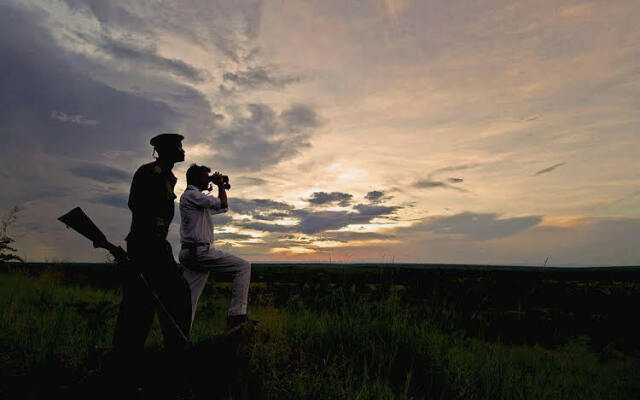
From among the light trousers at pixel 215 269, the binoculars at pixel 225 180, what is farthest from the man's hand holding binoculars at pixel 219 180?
the light trousers at pixel 215 269

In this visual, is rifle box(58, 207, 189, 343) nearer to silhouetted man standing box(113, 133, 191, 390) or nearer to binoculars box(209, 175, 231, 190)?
silhouetted man standing box(113, 133, 191, 390)

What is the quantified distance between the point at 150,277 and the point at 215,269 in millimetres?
1066

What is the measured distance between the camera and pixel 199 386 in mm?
3678

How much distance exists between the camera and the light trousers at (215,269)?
473 centimetres

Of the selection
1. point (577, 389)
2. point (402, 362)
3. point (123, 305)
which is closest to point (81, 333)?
point (123, 305)

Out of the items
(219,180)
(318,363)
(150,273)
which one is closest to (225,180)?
(219,180)

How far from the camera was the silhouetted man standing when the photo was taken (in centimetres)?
374

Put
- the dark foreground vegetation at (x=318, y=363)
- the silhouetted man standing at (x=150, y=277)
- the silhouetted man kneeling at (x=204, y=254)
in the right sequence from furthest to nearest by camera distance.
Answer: the silhouetted man kneeling at (x=204, y=254)
the silhouetted man standing at (x=150, y=277)
the dark foreground vegetation at (x=318, y=363)

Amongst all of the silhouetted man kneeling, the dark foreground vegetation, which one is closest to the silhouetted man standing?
the dark foreground vegetation

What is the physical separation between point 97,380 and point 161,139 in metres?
2.39

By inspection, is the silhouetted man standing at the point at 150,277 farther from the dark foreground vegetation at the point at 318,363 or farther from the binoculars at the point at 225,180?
the binoculars at the point at 225,180

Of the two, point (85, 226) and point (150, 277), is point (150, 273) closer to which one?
point (150, 277)

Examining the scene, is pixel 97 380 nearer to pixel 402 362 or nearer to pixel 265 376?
pixel 265 376

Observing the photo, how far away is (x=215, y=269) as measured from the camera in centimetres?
484
